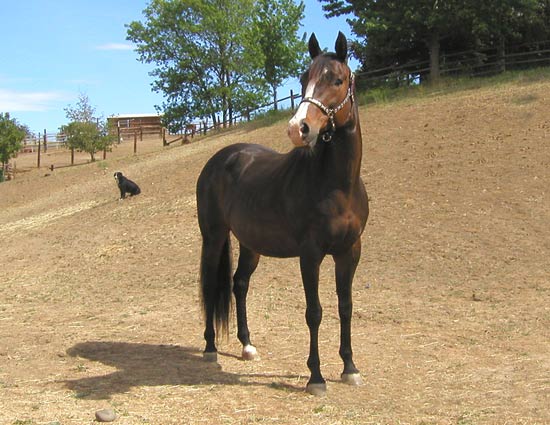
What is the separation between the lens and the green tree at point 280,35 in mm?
43188

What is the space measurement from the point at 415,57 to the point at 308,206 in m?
24.5

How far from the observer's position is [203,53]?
43812 millimetres

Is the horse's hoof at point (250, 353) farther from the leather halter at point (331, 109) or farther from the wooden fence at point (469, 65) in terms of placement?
the wooden fence at point (469, 65)

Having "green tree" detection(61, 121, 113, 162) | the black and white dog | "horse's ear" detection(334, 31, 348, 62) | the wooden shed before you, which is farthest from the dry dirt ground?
the wooden shed

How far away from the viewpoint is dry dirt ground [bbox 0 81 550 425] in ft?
15.3

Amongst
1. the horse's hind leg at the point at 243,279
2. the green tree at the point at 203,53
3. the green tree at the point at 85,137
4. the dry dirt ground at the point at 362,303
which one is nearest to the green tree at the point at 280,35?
the green tree at the point at 203,53

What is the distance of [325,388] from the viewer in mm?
4824

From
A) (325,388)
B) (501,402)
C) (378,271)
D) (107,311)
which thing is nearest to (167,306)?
(107,311)

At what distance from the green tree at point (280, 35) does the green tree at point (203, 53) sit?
3.32ft

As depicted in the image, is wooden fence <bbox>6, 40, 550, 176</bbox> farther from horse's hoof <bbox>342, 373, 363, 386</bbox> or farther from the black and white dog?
horse's hoof <bbox>342, 373, 363, 386</bbox>

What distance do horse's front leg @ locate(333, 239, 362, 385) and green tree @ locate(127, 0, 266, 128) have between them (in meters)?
39.4

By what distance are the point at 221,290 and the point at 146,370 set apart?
1061mm

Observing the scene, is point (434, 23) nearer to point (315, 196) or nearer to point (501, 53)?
point (501, 53)

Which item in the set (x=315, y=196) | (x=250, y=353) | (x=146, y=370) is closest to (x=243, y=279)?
(x=250, y=353)
